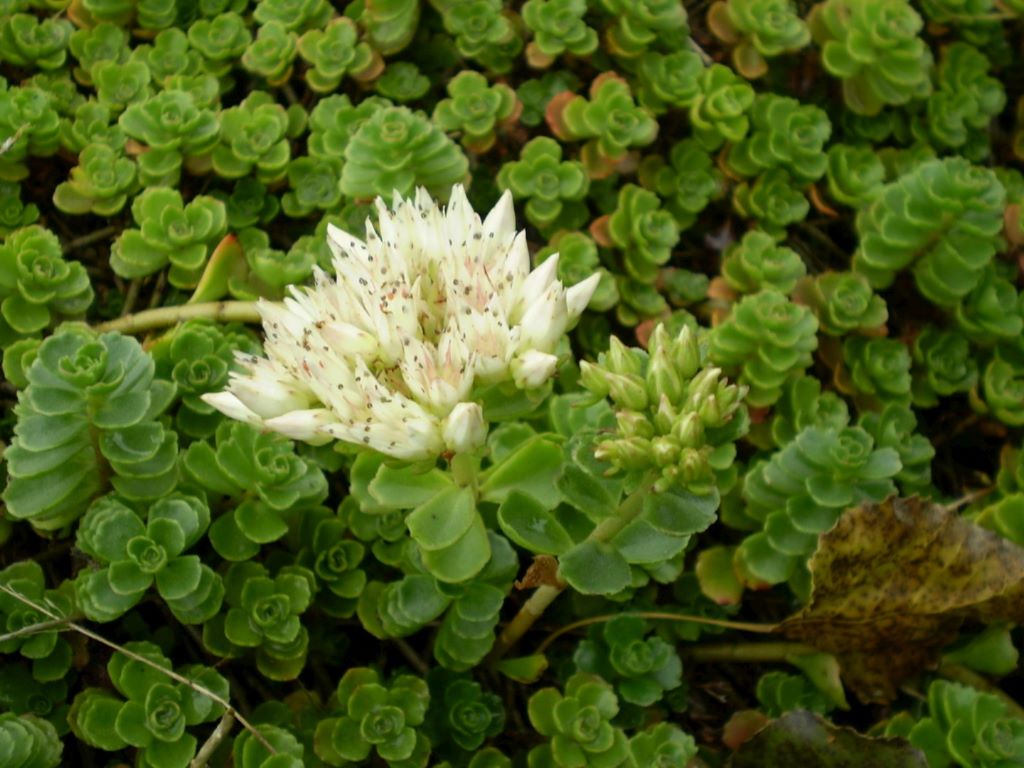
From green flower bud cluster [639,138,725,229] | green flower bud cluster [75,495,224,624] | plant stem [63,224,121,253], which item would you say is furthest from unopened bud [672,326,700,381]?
plant stem [63,224,121,253]

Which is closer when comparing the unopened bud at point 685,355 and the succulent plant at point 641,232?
the unopened bud at point 685,355

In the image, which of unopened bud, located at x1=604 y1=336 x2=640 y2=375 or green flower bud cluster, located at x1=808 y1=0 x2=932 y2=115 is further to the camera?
green flower bud cluster, located at x1=808 y1=0 x2=932 y2=115

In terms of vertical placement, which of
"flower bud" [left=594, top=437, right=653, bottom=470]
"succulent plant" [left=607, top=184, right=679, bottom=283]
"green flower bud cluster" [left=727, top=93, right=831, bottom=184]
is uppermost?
"flower bud" [left=594, top=437, right=653, bottom=470]

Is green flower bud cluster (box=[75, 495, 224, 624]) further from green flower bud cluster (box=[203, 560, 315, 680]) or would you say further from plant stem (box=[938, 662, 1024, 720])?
plant stem (box=[938, 662, 1024, 720])

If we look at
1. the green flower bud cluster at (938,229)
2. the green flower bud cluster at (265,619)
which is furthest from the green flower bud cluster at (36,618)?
the green flower bud cluster at (938,229)

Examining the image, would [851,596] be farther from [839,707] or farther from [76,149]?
[76,149]

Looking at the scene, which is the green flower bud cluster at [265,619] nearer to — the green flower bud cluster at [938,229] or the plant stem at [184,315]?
the plant stem at [184,315]

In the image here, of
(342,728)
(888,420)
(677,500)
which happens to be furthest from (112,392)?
(888,420)
